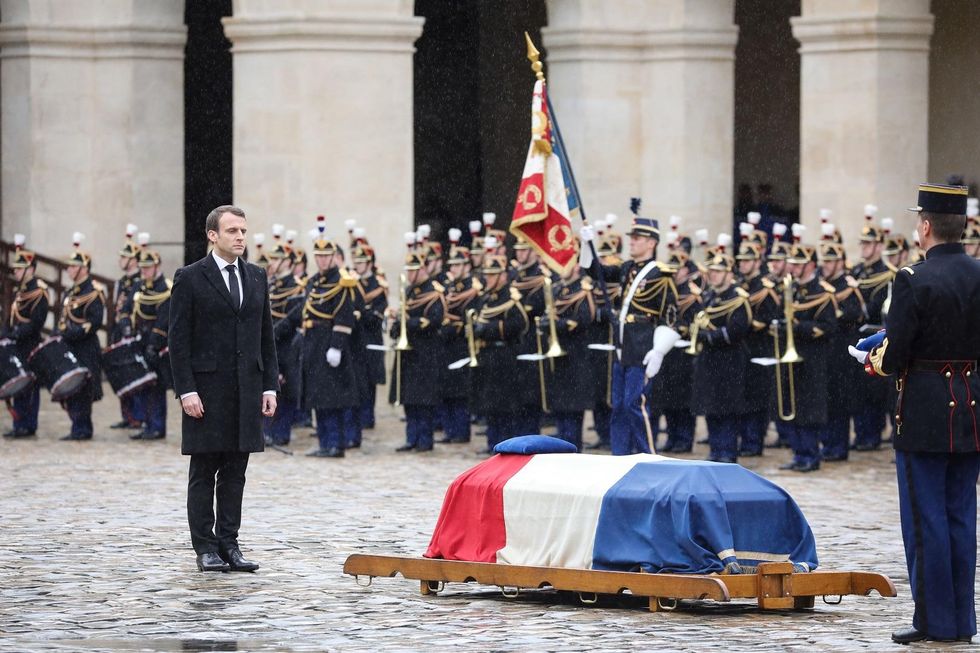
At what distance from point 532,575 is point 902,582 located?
6.37 ft

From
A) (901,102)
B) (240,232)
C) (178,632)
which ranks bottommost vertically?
(178,632)

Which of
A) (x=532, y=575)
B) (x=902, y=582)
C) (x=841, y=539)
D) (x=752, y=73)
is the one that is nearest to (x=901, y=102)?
(x=752, y=73)

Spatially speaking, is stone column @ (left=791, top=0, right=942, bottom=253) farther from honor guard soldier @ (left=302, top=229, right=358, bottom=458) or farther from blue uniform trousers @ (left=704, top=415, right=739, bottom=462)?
honor guard soldier @ (left=302, top=229, right=358, bottom=458)

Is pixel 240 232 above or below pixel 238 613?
above

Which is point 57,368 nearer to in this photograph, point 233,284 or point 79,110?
point 79,110

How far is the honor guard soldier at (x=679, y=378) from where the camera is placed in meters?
16.5

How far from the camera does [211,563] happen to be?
10.1 metres

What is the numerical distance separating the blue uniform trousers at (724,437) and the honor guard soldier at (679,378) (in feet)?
1.30

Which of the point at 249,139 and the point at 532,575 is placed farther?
the point at 249,139

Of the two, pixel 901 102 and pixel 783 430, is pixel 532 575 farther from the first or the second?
pixel 901 102

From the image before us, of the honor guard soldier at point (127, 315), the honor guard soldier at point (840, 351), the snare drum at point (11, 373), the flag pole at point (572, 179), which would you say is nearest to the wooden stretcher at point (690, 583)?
the flag pole at point (572, 179)

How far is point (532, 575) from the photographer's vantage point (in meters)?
9.03

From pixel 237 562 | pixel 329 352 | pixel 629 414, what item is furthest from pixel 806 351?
pixel 237 562

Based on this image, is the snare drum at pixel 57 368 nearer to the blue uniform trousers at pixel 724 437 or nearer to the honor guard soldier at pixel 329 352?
the honor guard soldier at pixel 329 352
